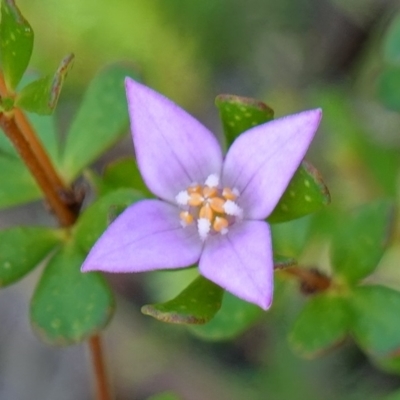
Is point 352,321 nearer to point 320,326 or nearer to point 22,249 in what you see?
point 320,326

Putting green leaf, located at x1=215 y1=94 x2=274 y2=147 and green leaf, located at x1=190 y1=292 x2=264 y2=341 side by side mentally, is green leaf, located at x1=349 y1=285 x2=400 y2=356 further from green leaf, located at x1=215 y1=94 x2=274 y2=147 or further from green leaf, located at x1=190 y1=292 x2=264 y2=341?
green leaf, located at x1=215 y1=94 x2=274 y2=147

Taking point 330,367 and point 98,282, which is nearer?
point 98,282

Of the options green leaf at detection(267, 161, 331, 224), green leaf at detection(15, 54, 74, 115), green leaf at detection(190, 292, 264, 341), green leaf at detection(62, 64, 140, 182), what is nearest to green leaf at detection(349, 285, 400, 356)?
green leaf at detection(190, 292, 264, 341)

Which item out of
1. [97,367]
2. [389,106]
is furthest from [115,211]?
[389,106]

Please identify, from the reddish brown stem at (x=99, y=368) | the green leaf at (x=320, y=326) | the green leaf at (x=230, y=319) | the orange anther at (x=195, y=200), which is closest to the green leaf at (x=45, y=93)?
the orange anther at (x=195, y=200)

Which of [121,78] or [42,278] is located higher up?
[121,78]

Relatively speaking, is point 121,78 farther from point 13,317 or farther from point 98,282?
point 13,317
